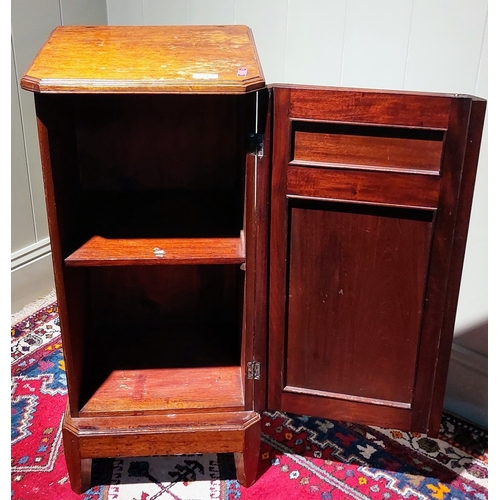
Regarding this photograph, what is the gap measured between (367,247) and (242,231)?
0.94 feet

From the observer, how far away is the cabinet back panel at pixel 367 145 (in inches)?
40.6

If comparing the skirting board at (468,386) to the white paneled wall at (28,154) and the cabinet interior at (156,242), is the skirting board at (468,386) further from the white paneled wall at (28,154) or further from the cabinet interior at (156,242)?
the white paneled wall at (28,154)

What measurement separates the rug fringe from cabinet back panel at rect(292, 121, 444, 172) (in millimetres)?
1254

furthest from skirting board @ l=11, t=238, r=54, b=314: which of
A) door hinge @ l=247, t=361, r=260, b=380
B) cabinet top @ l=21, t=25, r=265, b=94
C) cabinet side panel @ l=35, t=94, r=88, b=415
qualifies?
door hinge @ l=247, t=361, r=260, b=380

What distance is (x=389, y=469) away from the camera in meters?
1.41

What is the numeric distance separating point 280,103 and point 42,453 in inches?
40.4

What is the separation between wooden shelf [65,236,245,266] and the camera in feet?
3.81

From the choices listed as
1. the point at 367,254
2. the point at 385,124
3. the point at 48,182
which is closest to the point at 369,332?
the point at 367,254

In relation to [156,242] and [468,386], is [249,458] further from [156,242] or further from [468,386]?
[468,386]

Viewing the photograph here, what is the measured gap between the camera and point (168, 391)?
136cm

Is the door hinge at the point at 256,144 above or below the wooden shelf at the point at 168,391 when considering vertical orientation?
above

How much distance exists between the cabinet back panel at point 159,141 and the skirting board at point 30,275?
0.65 meters

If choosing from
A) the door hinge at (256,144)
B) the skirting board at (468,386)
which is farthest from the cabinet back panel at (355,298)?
the skirting board at (468,386)

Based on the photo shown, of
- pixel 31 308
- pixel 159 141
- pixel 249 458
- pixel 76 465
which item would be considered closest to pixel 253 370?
pixel 249 458
